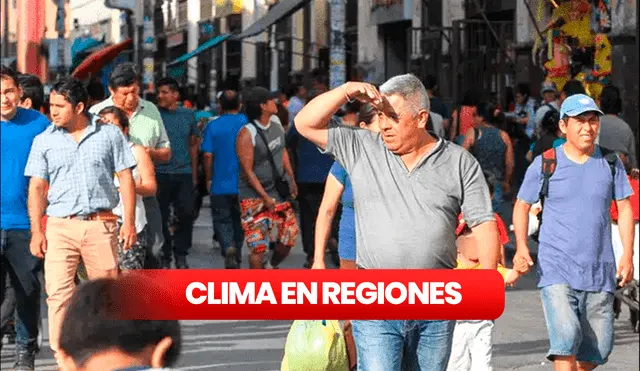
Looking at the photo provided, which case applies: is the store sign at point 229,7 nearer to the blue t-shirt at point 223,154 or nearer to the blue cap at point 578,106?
the blue t-shirt at point 223,154

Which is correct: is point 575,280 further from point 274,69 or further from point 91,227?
point 274,69

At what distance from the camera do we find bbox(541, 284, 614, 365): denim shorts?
851 cm

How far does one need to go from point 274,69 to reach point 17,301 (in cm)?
2834

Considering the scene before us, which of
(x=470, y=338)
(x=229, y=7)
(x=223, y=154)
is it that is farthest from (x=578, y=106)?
(x=229, y=7)

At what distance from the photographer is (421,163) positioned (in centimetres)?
664

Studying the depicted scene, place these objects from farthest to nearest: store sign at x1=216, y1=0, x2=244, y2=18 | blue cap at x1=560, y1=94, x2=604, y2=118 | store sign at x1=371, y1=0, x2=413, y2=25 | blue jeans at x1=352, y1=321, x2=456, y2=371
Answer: store sign at x1=216, y1=0, x2=244, y2=18, store sign at x1=371, y1=0, x2=413, y2=25, blue cap at x1=560, y1=94, x2=604, y2=118, blue jeans at x1=352, y1=321, x2=456, y2=371

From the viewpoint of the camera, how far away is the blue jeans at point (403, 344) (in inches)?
257

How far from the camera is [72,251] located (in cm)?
954

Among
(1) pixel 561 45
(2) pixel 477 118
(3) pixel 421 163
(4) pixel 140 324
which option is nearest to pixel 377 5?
(2) pixel 477 118

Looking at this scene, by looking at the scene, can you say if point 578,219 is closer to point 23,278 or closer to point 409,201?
point 409,201

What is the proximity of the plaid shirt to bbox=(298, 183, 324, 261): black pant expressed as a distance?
21.5ft

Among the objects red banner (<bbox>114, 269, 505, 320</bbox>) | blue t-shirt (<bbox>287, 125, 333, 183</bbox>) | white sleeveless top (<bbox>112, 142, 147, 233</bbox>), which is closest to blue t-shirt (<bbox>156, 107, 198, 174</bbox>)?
blue t-shirt (<bbox>287, 125, 333, 183</bbox>)

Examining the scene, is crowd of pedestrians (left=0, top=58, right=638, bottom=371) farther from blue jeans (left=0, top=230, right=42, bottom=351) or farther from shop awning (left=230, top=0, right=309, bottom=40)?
shop awning (left=230, top=0, right=309, bottom=40)

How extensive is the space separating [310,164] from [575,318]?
300 inches
